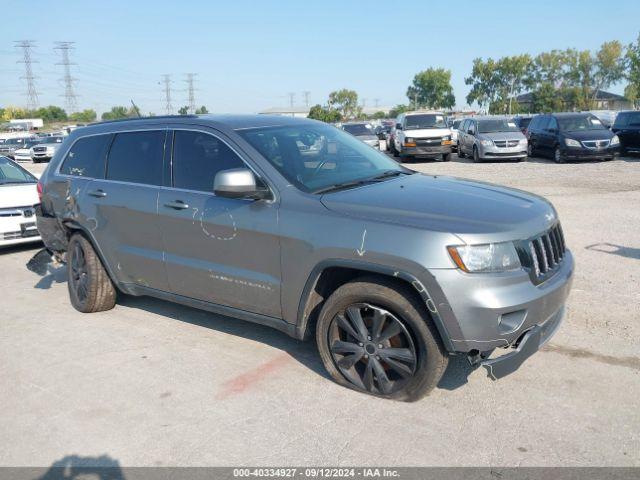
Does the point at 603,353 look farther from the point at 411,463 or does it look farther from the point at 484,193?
the point at 411,463

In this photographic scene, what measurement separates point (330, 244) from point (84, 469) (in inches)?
73.8

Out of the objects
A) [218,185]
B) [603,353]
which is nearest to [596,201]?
[603,353]

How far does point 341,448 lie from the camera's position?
3.22 m

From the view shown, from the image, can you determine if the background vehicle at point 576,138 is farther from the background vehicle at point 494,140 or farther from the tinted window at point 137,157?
the tinted window at point 137,157

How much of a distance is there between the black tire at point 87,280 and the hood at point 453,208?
8.93 feet

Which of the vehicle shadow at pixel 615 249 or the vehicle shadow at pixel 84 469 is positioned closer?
the vehicle shadow at pixel 84 469

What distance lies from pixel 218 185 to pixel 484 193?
72.0 inches

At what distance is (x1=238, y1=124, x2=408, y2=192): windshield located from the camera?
13.6 feet

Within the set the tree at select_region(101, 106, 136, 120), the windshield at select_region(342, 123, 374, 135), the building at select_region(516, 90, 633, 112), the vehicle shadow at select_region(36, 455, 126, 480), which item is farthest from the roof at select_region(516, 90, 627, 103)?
the vehicle shadow at select_region(36, 455, 126, 480)

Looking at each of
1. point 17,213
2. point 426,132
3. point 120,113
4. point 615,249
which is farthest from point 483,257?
point 426,132

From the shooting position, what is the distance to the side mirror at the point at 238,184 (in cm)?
385

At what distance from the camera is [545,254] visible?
11.8ft

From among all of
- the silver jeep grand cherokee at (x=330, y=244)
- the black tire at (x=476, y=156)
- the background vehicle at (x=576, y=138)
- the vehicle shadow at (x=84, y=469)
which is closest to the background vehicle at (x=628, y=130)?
the background vehicle at (x=576, y=138)

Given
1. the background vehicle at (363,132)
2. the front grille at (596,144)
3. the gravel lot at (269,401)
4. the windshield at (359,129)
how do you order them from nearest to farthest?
the gravel lot at (269,401) < the front grille at (596,144) < the background vehicle at (363,132) < the windshield at (359,129)
